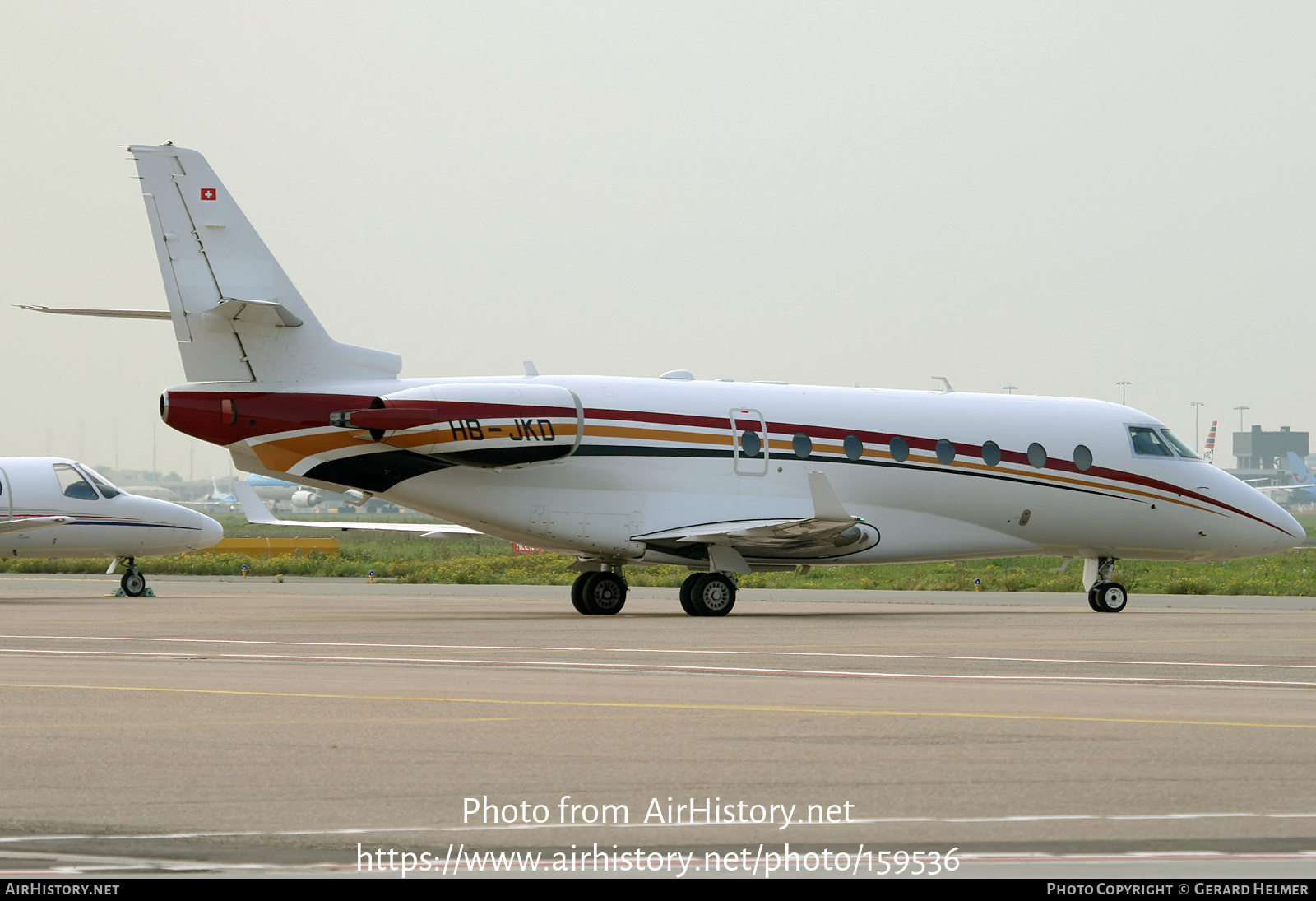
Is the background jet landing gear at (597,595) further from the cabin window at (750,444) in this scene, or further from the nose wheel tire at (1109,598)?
the nose wheel tire at (1109,598)

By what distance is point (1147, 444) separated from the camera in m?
27.6

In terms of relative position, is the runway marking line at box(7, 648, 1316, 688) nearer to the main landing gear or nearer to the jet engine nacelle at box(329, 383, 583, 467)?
the jet engine nacelle at box(329, 383, 583, 467)

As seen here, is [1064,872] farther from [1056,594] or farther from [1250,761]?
[1056,594]

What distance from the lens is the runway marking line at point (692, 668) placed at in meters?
12.7

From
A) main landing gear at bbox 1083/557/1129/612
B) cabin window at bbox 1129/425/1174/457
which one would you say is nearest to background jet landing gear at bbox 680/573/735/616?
main landing gear at bbox 1083/557/1129/612

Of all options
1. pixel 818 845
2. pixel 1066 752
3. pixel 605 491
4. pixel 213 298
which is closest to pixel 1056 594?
pixel 605 491

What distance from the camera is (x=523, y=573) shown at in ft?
143

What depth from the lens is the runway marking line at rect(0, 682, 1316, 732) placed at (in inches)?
387

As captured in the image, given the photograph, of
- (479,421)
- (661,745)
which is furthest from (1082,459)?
(661,745)

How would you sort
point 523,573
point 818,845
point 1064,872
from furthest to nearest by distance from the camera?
Result: point 523,573 → point 818,845 → point 1064,872

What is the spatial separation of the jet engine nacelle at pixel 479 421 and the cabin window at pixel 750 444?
267 cm

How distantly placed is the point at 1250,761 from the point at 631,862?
3.91 m

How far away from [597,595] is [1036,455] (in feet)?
25.3

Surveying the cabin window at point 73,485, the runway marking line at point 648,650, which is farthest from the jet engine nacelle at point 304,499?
the runway marking line at point 648,650
